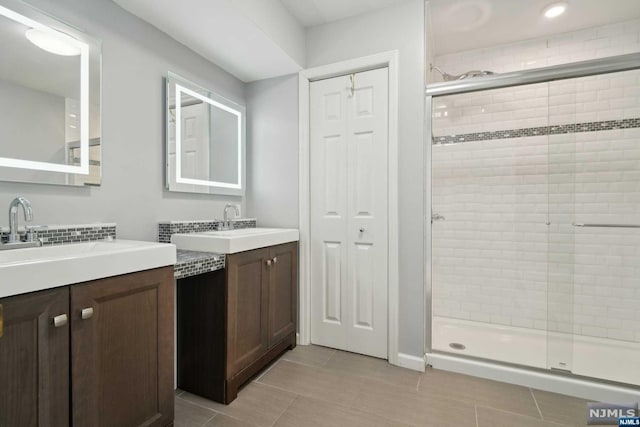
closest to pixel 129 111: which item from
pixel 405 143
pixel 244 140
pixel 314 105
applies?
pixel 244 140

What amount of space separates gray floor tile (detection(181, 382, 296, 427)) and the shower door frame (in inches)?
43.0

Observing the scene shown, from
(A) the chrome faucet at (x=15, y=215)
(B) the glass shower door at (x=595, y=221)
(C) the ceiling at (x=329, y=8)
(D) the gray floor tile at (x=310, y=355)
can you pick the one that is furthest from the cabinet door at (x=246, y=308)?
(B) the glass shower door at (x=595, y=221)

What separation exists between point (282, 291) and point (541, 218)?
7.77ft

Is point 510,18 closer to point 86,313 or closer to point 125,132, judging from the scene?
point 125,132

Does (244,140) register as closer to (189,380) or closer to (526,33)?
(189,380)

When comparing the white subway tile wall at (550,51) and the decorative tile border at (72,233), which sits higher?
the white subway tile wall at (550,51)

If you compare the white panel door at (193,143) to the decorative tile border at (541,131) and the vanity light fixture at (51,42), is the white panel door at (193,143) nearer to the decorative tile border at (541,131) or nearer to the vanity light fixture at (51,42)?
the vanity light fixture at (51,42)

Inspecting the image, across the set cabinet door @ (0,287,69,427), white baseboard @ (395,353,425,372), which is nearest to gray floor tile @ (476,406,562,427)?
white baseboard @ (395,353,425,372)

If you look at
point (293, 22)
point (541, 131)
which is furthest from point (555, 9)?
point (293, 22)

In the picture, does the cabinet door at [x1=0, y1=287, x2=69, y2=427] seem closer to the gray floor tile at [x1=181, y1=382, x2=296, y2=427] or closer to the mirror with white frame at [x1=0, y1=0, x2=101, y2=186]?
the mirror with white frame at [x1=0, y1=0, x2=101, y2=186]

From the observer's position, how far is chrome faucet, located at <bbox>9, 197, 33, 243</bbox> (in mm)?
1157

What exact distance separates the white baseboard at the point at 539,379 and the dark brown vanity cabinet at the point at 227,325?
1.25 meters

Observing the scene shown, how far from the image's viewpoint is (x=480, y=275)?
2.80 m

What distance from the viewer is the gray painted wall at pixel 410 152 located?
2049 millimetres
